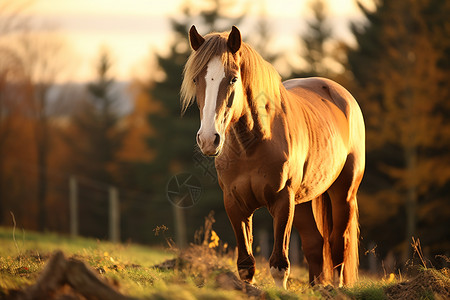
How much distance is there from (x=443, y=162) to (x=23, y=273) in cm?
1527

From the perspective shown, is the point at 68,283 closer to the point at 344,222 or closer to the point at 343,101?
the point at 344,222

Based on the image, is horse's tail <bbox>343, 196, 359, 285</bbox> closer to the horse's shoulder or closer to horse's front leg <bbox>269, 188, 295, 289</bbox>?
the horse's shoulder

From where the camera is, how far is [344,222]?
6.27 metres

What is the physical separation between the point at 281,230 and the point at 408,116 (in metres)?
13.5

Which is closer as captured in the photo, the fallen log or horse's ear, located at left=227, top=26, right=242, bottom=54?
the fallen log

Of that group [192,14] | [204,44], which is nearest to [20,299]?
[204,44]

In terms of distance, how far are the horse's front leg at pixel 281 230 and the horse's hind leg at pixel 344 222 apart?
59.7 inches

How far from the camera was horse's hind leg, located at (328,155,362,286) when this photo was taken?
627 cm

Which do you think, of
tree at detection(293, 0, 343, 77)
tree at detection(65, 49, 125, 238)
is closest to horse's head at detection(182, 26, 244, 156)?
tree at detection(293, 0, 343, 77)

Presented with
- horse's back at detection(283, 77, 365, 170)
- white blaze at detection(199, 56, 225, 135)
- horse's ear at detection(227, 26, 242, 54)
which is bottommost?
horse's back at detection(283, 77, 365, 170)

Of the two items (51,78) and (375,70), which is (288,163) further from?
(51,78)

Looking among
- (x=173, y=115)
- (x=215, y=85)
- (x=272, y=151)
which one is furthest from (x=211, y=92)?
(x=173, y=115)

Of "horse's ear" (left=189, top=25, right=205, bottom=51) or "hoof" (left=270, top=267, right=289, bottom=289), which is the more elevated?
"horse's ear" (left=189, top=25, right=205, bottom=51)

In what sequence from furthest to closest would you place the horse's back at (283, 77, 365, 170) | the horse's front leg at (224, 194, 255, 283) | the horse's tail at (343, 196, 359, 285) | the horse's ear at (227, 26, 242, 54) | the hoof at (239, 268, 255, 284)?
the horse's back at (283, 77, 365, 170) < the horse's tail at (343, 196, 359, 285) < the hoof at (239, 268, 255, 284) < the horse's front leg at (224, 194, 255, 283) < the horse's ear at (227, 26, 242, 54)
